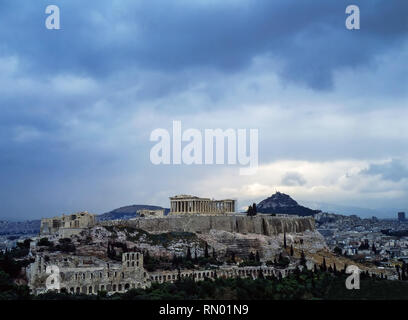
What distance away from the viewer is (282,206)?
175 meters

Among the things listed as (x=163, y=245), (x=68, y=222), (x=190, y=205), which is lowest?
(x=163, y=245)

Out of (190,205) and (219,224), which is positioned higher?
(190,205)

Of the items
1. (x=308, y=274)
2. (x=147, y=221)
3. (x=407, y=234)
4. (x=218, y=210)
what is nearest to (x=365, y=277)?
(x=308, y=274)

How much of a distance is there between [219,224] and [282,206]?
351ft

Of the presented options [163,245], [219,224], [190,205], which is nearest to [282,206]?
[190,205]

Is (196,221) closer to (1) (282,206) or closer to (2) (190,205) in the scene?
(2) (190,205)

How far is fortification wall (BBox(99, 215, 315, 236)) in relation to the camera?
2601 inches

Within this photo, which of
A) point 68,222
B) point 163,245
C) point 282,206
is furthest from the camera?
point 282,206

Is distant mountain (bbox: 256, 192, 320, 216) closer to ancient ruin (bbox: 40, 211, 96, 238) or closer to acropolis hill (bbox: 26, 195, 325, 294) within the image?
acropolis hill (bbox: 26, 195, 325, 294)

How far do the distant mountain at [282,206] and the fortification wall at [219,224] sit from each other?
87921 millimetres

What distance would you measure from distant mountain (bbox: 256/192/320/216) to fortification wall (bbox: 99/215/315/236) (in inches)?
3461

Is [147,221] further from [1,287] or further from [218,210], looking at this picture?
[1,287]

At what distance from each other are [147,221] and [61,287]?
27935mm

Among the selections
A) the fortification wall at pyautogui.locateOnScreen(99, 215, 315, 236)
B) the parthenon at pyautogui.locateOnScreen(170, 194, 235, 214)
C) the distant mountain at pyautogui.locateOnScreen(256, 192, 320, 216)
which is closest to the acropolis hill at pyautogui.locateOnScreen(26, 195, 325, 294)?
the fortification wall at pyautogui.locateOnScreen(99, 215, 315, 236)
